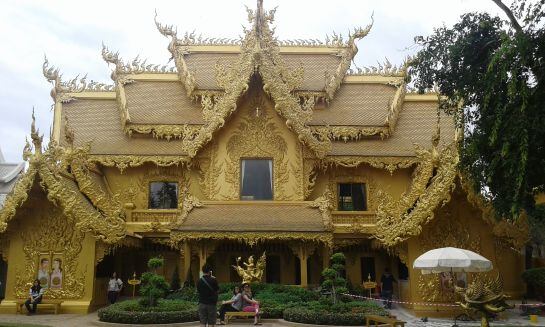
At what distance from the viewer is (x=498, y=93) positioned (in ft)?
31.5

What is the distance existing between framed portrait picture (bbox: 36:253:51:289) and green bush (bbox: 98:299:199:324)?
3175mm

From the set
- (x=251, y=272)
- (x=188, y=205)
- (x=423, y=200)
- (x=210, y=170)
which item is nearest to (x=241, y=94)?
(x=210, y=170)

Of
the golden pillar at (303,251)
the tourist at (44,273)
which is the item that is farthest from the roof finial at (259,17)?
the tourist at (44,273)

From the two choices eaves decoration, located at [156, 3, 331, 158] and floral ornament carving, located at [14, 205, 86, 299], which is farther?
eaves decoration, located at [156, 3, 331, 158]

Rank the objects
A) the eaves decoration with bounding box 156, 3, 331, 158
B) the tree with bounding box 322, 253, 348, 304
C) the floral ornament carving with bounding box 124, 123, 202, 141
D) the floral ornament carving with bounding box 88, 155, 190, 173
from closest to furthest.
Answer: the tree with bounding box 322, 253, 348, 304, the eaves decoration with bounding box 156, 3, 331, 158, the floral ornament carving with bounding box 88, 155, 190, 173, the floral ornament carving with bounding box 124, 123, 202, 141

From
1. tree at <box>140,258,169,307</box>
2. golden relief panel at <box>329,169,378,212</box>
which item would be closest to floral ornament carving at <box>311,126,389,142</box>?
golden relief panel at <box>329,169,378,212</box>

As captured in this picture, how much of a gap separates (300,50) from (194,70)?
13.9 ft

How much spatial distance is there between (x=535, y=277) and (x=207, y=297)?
942 cm

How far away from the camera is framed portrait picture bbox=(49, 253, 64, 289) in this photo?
13.8m

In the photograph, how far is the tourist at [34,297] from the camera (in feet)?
42.7

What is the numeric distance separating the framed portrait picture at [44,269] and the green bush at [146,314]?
10.4 ft

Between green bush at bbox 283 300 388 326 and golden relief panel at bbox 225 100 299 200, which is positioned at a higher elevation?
golden relief panel at bbox 225 100 299 200

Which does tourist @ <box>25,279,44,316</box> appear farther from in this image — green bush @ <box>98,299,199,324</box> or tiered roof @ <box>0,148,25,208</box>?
tiered roof @ <box>0,148,25,208</box>

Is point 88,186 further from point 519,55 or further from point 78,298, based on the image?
point 519,55
